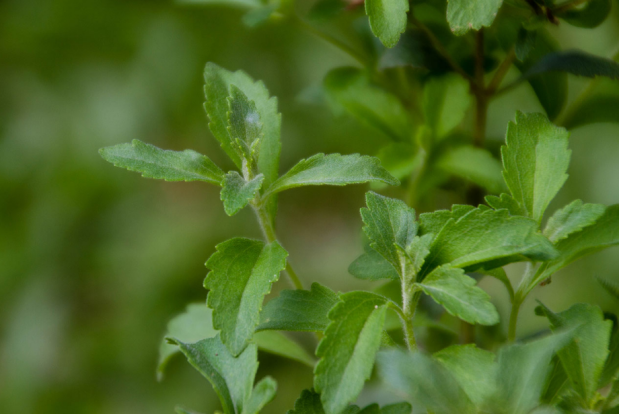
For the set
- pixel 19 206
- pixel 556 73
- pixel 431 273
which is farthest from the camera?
pixel 19 206

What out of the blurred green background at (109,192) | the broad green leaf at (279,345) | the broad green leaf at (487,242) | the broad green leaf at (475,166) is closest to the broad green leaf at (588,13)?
the broad green leaf at (475,166)

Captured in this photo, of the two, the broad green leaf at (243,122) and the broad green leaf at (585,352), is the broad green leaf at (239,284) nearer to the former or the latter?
the broad green leaf at (243,122)

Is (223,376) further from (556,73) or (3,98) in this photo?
(3,98)

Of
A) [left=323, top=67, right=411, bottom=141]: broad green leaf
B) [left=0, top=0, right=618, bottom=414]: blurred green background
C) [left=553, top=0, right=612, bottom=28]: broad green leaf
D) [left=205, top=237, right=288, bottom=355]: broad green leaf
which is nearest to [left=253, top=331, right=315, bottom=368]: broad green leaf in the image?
[left=205, top=237, right=288, bottom=355]: broad green leaf

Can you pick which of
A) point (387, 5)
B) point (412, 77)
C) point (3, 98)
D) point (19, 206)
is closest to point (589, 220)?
point (387, 5)

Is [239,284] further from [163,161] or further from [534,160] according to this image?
[534,160]
